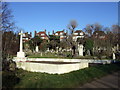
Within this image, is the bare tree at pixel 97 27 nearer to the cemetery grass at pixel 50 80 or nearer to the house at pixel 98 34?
the house at pixel 98 34

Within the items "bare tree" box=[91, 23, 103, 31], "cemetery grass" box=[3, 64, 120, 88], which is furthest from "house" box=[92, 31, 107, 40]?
"cemetery grass" box=[3, 64, 120, 88]

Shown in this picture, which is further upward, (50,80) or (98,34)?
(98,34)

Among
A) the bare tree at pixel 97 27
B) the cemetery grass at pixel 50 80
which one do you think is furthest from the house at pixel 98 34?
the cemetery grass at pixel 50 80

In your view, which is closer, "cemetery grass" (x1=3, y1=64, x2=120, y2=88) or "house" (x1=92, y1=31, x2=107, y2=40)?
"cemetery grass" (x1=3, y1=64, x2=120, y2=88)

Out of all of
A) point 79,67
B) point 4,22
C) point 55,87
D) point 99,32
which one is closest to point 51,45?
point 99,32

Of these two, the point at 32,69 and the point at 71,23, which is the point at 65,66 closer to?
the point at 32,69

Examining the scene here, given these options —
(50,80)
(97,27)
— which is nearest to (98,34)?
(97,27)

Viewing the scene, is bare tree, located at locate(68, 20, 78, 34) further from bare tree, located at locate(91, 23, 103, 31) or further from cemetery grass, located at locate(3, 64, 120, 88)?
cemetery grass, located at locate(3, 64, 120, 88)

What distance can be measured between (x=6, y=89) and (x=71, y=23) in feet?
125

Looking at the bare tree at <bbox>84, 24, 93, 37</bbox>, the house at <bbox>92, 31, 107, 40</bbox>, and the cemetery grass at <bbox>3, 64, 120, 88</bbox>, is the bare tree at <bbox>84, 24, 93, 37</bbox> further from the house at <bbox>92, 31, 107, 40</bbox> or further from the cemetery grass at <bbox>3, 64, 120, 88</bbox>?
the cemetery grass at <bbox>3, 64, 120, 88</bbox>

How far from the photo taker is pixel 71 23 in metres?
44.3

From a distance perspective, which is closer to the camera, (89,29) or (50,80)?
(50,80)

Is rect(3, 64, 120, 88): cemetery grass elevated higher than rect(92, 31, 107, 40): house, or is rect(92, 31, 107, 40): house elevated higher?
rect(92, 31, 107, 40): house

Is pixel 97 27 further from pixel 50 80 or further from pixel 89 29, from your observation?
pixel 50 80
